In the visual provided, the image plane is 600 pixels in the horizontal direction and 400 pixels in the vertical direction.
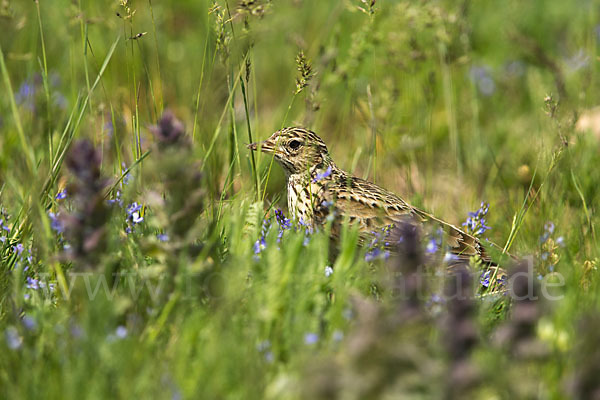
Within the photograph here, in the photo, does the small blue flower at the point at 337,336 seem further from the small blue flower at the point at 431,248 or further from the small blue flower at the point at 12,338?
the small blue flower at the point at 12,338

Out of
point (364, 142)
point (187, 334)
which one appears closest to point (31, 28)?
point (364, 142)

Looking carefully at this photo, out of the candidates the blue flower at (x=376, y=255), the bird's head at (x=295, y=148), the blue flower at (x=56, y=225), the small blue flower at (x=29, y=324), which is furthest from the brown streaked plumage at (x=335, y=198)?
the small blue flower at (x=29, y=324)

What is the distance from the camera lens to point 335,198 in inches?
199

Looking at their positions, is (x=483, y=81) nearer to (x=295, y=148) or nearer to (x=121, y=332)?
(x=295, y=148)

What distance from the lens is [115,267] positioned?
3320mm

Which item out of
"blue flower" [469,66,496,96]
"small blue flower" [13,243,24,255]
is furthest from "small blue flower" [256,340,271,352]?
"blue flower" [469,66,496,96]

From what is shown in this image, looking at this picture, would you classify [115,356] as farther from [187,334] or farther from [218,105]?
[218,105]

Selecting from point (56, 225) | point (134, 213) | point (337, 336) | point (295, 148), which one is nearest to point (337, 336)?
point (337, 336)

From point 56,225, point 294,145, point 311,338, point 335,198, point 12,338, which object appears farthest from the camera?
point 294,145

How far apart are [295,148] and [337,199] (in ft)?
1.61

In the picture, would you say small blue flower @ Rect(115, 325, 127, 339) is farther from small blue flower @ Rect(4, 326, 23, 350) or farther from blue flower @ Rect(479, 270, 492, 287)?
blue flower @ Rect(479, 270, 492, 287)

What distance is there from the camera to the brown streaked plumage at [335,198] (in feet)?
15.8

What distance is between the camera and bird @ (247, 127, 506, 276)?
4777 millimetres

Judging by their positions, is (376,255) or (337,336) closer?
(337,336)
